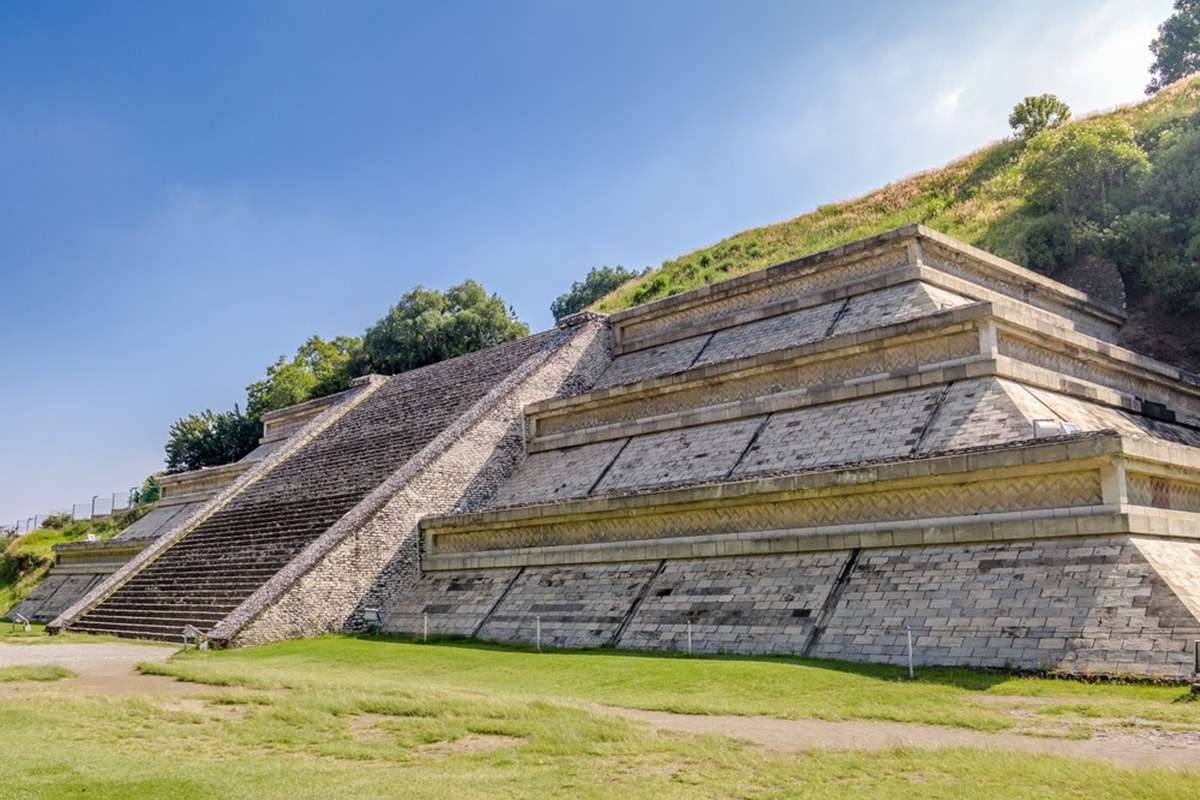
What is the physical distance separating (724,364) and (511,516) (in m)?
4.56

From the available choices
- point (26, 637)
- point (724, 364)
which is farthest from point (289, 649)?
point (724, 364)

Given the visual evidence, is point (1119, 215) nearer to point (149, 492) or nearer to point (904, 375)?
point (904, 375)

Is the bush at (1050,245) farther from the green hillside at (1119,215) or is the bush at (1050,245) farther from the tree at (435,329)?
the tree at (435,329)

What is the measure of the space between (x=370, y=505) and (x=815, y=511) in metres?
8.70

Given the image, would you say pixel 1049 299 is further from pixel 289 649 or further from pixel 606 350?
pixel 289 649

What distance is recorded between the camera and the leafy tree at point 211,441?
41.1 metres

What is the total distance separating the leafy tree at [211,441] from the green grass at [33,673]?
99.7ft

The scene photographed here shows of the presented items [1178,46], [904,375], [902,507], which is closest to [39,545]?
[904,375]

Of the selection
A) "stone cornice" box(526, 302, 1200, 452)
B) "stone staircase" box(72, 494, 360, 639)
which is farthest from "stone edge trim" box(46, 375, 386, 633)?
"stone cornice" box(526, 302, 1200, 452)

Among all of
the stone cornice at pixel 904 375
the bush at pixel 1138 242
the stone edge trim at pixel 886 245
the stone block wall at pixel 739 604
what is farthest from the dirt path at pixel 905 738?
the bush at pixel 1138 242

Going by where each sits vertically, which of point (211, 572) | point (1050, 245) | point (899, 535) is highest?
point (1050, 245)

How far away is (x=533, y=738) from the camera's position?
687cm

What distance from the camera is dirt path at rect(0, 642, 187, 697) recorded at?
10289 mm

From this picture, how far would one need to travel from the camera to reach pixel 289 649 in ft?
46.7
